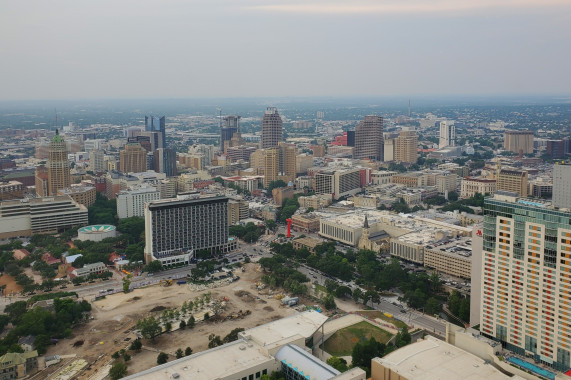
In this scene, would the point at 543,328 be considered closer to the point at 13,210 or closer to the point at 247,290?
the point at 247,290

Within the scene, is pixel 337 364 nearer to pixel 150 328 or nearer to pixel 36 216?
pixel 150 328

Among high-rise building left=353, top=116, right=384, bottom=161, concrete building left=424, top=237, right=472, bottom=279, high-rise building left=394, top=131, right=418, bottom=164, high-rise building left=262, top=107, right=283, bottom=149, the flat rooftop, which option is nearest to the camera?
the flat rooftop

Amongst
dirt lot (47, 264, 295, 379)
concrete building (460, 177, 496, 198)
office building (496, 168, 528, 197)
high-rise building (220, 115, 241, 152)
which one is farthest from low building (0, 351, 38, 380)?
high-rise building (220, 115, 241, 152)

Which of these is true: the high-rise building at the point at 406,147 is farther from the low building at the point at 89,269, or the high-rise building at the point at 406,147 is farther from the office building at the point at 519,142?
the low building at the point at 89,269

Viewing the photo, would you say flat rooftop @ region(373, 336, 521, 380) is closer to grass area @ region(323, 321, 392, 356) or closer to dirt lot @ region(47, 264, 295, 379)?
grass area @ region(323, 321, 392, 356)

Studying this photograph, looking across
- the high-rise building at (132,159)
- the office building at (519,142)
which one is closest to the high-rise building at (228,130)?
the high-rise building at (132,159)
